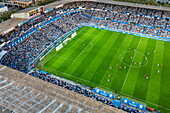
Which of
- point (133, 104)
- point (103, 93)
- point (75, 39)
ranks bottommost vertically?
point (133, 104)

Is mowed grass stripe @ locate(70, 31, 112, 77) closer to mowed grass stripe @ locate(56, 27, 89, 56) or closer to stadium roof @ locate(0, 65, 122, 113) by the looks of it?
mowed grass stripe @ locate(56, 27, 89, 56)

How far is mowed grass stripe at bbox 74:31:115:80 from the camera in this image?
3831 centimetres

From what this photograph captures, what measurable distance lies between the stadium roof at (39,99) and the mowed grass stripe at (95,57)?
13.1 m

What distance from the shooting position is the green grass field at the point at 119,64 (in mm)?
33000

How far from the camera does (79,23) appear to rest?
63812 mm

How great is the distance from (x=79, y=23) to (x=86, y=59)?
25738 mm

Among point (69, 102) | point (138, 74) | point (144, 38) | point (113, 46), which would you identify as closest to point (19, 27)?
point (113, 46)

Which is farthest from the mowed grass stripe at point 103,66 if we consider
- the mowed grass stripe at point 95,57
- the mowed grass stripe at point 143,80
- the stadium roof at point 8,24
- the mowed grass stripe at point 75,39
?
the stadium roof at point 8,24

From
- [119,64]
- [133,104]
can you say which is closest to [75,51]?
[119,64]

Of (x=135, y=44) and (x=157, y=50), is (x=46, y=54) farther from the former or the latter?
(x=157, y=50)

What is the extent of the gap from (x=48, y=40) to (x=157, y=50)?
34.5m

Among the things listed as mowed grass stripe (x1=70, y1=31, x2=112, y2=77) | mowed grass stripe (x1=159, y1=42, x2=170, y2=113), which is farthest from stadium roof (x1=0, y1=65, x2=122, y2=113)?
mowed grass stripe (x1=159, y1=42, x2=170, y2=113)

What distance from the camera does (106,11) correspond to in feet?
222

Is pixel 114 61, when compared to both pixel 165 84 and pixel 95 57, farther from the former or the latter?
pixel 165 84
